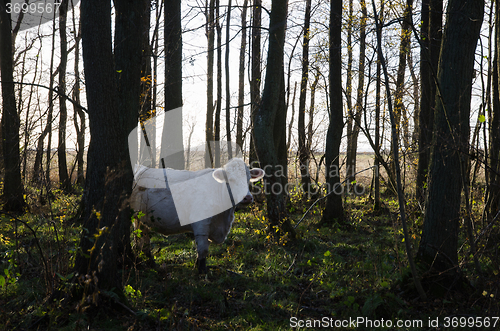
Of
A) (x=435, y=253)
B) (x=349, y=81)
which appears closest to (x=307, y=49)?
(x=349, y=81)

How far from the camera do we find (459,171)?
14.7ft

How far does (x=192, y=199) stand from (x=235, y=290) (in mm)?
1718

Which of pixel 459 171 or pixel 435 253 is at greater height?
pixel 459 171

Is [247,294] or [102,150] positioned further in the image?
[247,294]

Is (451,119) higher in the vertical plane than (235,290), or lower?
higher

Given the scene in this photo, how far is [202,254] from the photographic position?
18.7 ft

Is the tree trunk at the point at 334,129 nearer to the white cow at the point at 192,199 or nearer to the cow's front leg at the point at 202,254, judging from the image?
the white cow at the point at 192,199

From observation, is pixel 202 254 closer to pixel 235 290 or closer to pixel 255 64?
pixel 235 290

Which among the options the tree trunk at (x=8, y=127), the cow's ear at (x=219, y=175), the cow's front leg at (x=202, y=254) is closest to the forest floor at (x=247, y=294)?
the cow's front leg at (x=202, y=254)

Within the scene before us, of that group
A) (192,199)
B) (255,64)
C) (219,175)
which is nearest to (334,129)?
(219,175)

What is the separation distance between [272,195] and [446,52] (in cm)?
420

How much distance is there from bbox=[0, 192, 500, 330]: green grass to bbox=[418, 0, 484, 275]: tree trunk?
1.38ft

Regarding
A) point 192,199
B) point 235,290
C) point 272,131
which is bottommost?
point 235,290

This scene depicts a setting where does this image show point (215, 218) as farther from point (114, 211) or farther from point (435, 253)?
point (435, 253)
